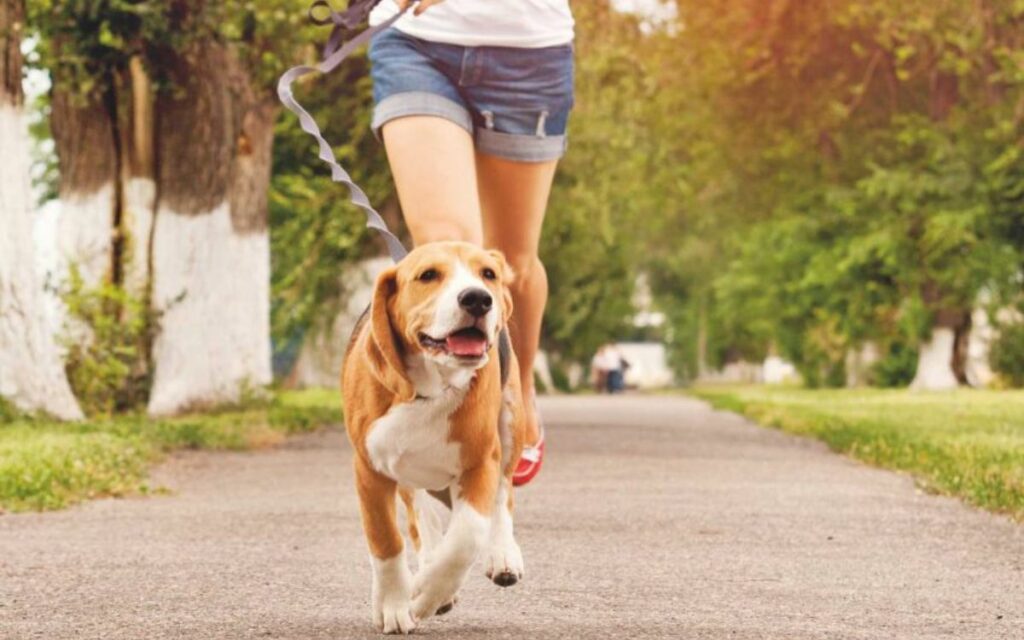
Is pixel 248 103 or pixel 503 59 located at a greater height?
pixel 248 103

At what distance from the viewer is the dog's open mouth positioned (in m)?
4.11

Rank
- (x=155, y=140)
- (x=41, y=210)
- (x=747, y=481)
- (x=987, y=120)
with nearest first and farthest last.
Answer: (x=747, y=481) → (x=155, y=140) → (x=41, y=210) → (x=987, y=120)

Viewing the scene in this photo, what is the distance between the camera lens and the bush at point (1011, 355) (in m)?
36.1

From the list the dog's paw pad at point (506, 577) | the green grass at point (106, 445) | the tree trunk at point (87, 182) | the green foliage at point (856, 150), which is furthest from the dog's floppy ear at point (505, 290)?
the green foliage at point (856, 150)

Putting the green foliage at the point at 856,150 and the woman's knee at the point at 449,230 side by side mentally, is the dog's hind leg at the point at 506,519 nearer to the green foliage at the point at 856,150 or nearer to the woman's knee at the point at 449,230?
the woman's knee at the point at 449,230

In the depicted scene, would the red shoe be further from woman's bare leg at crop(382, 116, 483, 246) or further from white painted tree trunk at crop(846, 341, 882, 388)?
white painted tree trunk at crop(846, 341, 882, 388)

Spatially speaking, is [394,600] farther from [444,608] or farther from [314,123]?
[314,123]

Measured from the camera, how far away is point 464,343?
13.5 feet

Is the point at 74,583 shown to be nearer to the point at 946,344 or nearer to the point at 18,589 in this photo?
the point at 18,589

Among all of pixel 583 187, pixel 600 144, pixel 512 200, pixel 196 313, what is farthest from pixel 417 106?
pixel 583 187

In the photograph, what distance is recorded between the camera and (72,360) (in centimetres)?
1472

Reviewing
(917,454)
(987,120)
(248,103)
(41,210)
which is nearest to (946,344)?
(987,120)

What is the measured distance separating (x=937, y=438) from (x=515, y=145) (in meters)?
7.77

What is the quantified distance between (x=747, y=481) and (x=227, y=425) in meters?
5.40
